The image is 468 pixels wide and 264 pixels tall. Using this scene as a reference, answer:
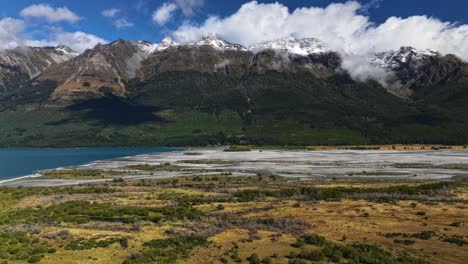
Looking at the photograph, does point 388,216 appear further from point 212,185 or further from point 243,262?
point 212,185

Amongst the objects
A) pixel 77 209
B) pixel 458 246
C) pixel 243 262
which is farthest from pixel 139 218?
pixel 458 246

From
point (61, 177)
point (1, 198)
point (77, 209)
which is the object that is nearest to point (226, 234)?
point (77, 209)

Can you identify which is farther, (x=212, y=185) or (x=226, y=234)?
(x=212, y=185)

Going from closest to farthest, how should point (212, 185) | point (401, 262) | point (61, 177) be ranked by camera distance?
point (401, 262), point (212, 185), point (61, 177)

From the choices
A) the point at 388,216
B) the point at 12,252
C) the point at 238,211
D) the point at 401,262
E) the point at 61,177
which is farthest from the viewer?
the point at 61,177

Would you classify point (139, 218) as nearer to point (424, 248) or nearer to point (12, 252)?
point (12, 252)

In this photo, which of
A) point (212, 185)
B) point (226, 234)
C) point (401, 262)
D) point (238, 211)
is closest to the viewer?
point (401, 262)

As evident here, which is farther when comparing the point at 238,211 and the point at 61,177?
the point at 61,177

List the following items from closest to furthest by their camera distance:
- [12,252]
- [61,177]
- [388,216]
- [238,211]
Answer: [12,252] < [388,216] < [238,211] < [61,177]
